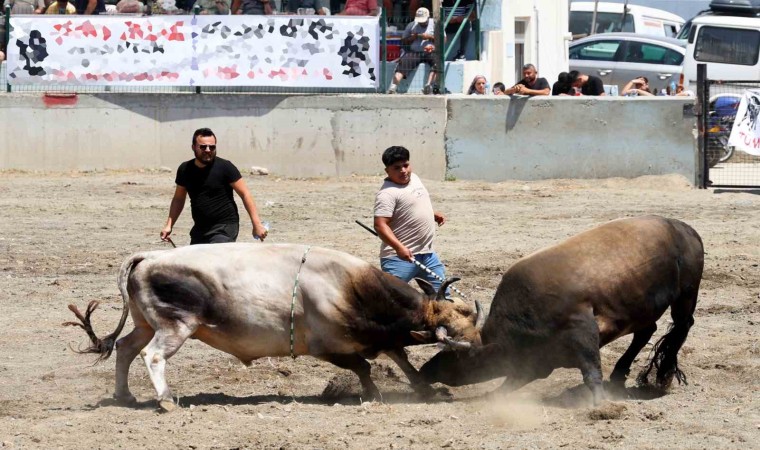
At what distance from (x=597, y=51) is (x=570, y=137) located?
7.84 meters

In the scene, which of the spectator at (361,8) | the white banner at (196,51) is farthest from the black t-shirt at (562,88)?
the spectator at (361,8)

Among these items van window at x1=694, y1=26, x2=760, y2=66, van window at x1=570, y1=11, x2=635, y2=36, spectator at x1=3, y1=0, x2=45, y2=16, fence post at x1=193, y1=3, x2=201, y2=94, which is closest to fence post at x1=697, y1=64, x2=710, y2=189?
van window at x1=694, y1=26, x2=760, y2=66

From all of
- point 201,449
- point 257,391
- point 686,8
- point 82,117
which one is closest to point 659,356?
point 257,391

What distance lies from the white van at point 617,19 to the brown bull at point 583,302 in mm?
23727

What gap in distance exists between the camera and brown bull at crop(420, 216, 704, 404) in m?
8.34

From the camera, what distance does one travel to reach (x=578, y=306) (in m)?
8.33

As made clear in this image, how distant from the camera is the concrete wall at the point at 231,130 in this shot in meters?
19.5

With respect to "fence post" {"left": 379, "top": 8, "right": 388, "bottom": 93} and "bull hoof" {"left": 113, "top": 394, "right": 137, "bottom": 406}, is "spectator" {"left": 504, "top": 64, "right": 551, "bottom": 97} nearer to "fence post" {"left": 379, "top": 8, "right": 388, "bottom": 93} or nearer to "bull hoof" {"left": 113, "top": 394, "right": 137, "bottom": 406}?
"fence post" {"left": 379, "top": 8, "right": 388, "bottom": 93}

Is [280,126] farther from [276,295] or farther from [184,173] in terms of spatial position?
[276,295]

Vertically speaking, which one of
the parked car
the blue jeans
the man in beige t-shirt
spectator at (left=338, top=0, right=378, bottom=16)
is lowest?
the blue jeans

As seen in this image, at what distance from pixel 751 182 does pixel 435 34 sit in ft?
17.6

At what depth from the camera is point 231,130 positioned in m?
19.8

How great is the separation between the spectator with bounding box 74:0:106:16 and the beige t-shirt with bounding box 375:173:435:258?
12.0 m

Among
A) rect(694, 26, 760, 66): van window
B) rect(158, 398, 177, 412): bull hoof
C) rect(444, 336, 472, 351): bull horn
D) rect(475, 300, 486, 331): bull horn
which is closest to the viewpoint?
rect(158, 398, 177, 412): bull hoof
